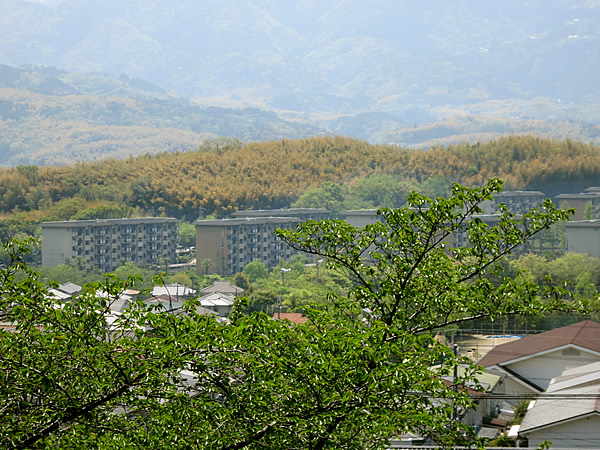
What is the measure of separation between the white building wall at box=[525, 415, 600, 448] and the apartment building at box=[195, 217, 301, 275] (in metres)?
40.3

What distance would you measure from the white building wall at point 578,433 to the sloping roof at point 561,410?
0.40 ft

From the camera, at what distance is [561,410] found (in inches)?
460

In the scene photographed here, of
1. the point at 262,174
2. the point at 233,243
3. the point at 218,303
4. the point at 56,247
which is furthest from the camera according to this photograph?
Result: the point at 262,174

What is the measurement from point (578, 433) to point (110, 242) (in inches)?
1751

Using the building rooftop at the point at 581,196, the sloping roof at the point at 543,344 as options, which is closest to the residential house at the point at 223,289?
the sloping roof at the point at 543,344

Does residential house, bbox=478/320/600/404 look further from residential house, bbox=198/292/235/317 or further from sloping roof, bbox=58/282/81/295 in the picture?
sloping roof, bbox=58/282/81/295

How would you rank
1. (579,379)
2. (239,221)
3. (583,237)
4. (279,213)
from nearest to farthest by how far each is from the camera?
(579,379) < (583,237) < (239,221) < (279,213)

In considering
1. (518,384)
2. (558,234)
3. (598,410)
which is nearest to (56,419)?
(598,410)

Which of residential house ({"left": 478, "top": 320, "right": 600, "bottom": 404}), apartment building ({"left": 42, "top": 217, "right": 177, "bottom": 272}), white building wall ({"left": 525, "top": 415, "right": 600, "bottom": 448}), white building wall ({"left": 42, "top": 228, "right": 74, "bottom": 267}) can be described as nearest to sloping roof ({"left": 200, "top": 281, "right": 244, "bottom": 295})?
apartment building ({"left": 42, "top": 217, "right": 177, "bottom": 272})

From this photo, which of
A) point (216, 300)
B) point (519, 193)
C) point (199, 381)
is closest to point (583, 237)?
point (519, 193)

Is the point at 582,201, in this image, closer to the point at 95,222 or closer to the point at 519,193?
the point at 519,193

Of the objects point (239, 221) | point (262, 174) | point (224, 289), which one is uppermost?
point (262, 174)

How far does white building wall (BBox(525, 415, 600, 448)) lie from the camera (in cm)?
1098

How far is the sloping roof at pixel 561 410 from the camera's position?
11094 mm
